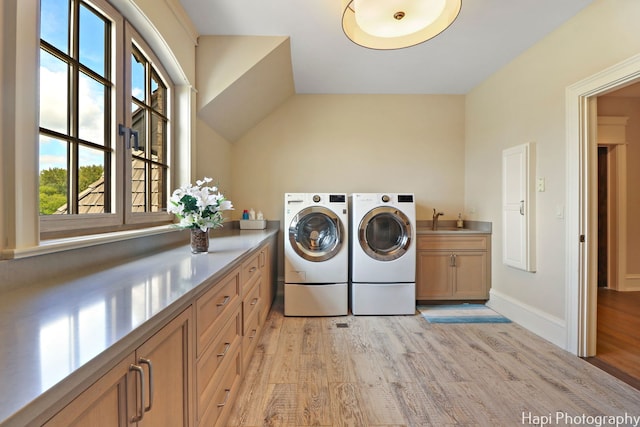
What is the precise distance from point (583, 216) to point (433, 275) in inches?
56.1

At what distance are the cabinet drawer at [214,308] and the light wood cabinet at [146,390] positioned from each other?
0.11m

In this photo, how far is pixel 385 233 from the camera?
303 cm

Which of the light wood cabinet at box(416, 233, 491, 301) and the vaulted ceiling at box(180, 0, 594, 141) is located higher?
the vaulted ceiling at box(180, 0, 594, 141)

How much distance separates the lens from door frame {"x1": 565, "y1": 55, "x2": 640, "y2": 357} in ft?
6.71

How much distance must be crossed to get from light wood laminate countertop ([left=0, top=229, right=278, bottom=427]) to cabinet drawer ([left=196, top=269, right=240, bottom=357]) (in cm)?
9

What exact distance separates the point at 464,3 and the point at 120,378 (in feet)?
8.76

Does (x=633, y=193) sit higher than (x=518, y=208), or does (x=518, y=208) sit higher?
(x=633, y=193)

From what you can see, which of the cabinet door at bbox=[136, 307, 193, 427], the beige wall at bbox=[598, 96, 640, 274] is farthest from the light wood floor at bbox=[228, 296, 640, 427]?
the beige wall at bbox=[598, 96, 640, 274]

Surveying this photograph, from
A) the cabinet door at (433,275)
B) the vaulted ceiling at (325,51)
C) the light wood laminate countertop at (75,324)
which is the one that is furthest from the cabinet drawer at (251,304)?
the cabinet door at (433,275)

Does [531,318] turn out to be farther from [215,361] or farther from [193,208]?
[193,208]

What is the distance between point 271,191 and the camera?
11.6ft

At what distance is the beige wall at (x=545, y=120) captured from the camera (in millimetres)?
1902

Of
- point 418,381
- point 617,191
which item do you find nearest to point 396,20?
point 418,381

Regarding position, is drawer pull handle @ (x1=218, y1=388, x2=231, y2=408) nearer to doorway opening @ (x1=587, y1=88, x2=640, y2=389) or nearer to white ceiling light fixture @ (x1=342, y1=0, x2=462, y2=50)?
white ceiling light fixture @ (x1=342, y1=0, x2=462, y2=50)
